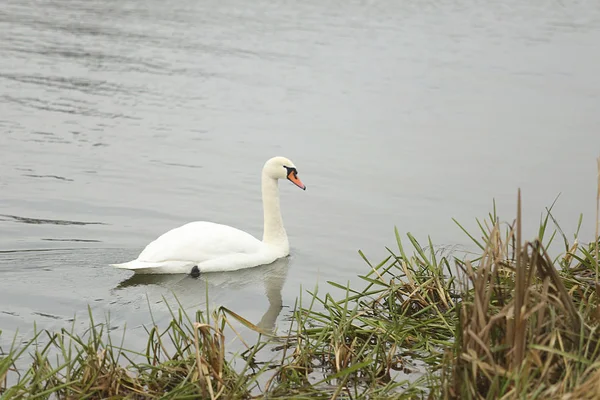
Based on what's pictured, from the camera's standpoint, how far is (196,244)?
762 cm

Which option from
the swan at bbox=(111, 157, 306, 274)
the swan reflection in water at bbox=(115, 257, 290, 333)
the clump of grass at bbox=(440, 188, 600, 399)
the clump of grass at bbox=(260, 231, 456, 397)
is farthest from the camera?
the swan at bbox=(111, 157, 306, 274)

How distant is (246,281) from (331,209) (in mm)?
2137

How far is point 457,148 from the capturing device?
1225 centimetres

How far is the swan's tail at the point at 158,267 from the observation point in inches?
283

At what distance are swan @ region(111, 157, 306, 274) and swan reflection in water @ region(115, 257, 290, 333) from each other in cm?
6

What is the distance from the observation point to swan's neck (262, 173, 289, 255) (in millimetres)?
8438

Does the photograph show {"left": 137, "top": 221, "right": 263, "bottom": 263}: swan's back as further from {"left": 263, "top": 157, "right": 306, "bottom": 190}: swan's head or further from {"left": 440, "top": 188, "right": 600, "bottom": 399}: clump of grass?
{"left": 440, "top": 188, "right": 600, "bottom": 399}: clump of grass

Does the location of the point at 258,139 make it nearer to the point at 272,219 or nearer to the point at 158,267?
the point at 272,219

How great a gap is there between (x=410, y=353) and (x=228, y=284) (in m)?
2.55

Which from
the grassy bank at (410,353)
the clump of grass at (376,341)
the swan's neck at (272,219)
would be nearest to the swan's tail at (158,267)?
the swan's neck at (272,219)

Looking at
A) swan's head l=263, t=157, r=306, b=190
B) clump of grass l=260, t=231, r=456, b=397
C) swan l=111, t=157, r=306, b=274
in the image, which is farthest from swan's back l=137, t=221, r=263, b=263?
clump of grass l=260, t=231, r=456, b=397

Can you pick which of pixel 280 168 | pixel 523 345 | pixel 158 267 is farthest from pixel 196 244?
pixel 523 345

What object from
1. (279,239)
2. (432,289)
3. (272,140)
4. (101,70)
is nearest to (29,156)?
(272,140)

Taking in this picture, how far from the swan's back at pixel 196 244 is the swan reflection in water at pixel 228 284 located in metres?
0.17
